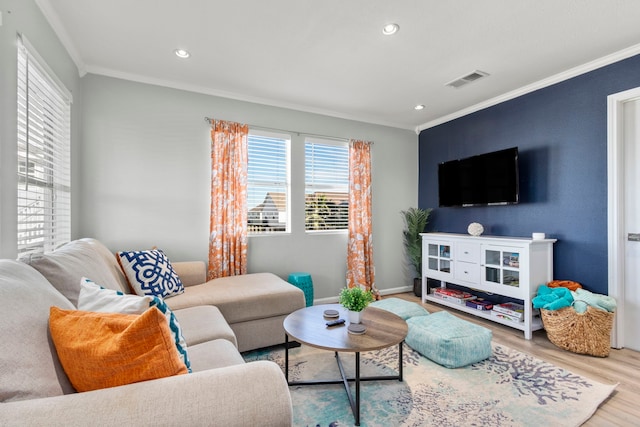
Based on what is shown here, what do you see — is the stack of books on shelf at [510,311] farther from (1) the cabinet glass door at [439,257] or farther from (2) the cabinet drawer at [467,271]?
(1) the cabinet glass door at [439,257]

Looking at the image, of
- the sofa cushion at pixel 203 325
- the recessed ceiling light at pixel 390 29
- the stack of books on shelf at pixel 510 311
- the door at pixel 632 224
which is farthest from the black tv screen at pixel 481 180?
the sofa cushion at pixel 203 325

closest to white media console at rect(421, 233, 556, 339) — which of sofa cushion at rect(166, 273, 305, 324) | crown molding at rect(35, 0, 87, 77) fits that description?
sofa cushion at rect(166, 273, 305, 324)

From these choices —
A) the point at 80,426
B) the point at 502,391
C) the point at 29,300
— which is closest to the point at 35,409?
the point at 80,426

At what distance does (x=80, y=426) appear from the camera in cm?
71

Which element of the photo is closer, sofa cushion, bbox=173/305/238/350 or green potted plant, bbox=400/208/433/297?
sofa cushion, bbox=173/305/238/350

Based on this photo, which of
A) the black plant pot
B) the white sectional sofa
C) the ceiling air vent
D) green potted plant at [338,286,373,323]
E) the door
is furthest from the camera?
the black plant pot

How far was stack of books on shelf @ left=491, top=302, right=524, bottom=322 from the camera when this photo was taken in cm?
292

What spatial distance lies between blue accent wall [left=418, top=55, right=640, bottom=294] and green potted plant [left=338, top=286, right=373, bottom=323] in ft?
7.54

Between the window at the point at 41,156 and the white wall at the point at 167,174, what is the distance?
337mm

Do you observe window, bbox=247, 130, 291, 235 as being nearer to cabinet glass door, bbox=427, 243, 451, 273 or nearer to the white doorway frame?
cabinet glass door, bbox=427, 243, 451, 273

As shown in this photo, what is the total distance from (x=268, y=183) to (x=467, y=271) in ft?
8.25

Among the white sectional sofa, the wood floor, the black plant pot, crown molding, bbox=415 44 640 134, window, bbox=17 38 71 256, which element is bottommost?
the wood floor

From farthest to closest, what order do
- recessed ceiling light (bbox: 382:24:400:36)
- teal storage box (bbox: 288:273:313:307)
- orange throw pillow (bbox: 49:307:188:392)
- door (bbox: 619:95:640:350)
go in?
teal storage box (bbox: 288:273:313:307) < door (bbox: 619:95:640:350) < recessed ceiling light (bbox: 382:24:400:36) < orange throw pillow (bbox: 49:307:188:392)

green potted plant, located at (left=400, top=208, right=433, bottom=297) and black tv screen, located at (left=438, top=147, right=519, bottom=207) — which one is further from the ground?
black tv screen, located at (left=438, top=147, right=519, bottom=207)
